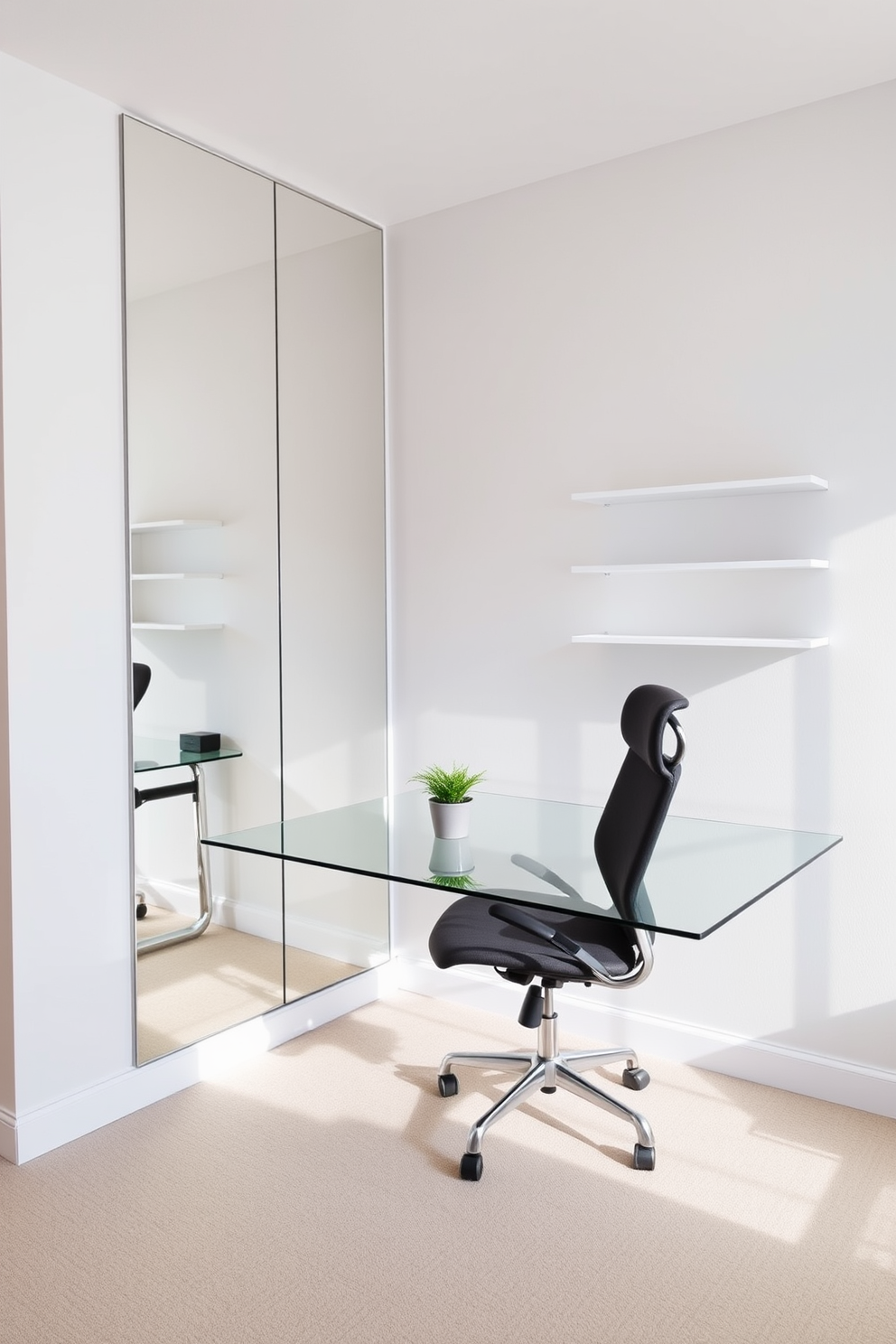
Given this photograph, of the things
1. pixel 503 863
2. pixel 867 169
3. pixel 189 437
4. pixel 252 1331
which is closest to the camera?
pixel 252 1331

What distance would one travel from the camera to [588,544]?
10.7 ft

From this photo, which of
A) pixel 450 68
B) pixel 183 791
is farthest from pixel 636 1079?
pixel 450 68

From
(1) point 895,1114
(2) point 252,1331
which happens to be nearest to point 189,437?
(2) point 252,1331

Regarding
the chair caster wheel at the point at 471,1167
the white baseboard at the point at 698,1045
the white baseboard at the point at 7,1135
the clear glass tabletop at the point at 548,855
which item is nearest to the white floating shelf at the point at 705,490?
the clear glass tabletop at the point at 548,855

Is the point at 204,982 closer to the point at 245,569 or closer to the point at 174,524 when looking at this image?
the point at 245,569

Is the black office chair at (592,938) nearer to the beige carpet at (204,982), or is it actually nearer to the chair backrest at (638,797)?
the chair backrest at (638,797)

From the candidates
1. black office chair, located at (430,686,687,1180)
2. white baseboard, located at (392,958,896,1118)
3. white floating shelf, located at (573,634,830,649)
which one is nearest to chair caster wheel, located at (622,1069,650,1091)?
black office chair, located at (430,686,687,1180)

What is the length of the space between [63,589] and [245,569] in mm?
654

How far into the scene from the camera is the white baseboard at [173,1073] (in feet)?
8.66

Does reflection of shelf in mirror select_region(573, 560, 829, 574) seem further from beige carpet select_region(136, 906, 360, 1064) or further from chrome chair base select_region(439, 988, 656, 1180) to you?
beige carpet select_region(136, 906, 360, 1064)

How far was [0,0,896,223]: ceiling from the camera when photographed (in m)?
2.36

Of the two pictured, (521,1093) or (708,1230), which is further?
(521,1093)

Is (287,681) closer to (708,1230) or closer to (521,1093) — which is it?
(521,1093)

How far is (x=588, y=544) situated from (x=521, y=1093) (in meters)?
1.67
